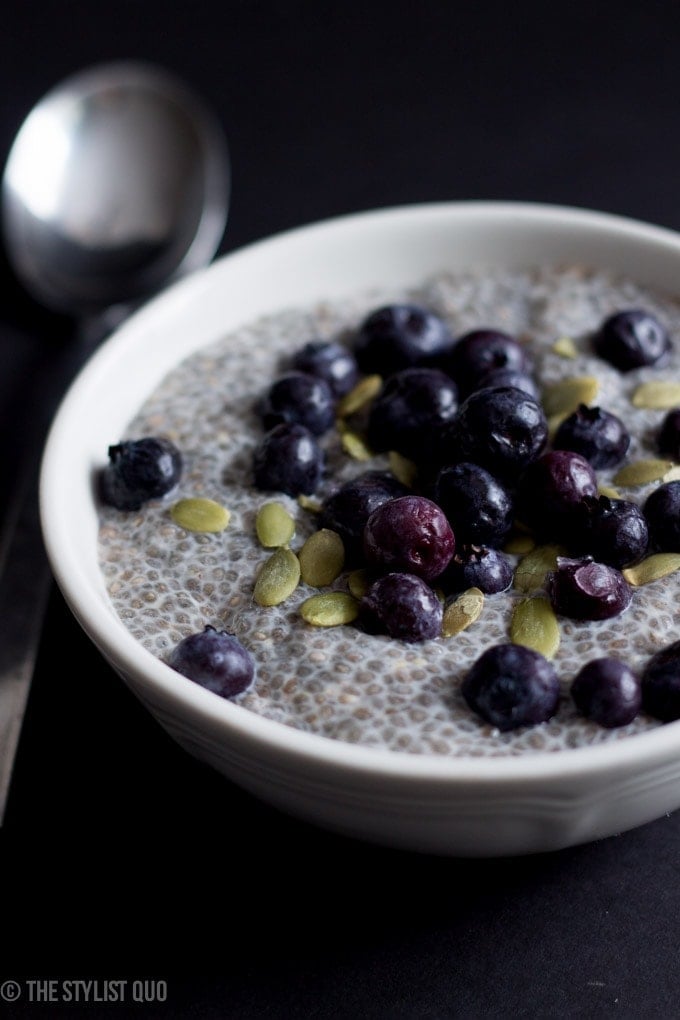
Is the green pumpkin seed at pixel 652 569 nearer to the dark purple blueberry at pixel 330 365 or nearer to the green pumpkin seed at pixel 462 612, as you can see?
the green pumpkin seed at pixel 462 612

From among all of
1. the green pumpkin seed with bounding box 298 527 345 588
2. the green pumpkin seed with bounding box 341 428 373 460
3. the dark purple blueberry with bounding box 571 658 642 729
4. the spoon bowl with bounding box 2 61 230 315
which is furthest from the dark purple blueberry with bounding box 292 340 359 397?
the spoon bowl with bounding box 2 61 230 315

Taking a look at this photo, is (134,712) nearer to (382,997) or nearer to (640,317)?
Result: (382,997)

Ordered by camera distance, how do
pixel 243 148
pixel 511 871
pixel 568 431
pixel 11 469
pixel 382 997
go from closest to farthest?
1. pixel 382 997
2. pixel 511 871
3. pixel 568 431
4. pixel 11 469
5. pixel 243 148

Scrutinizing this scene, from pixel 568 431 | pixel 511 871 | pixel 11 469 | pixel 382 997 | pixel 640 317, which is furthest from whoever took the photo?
pixel 11 469

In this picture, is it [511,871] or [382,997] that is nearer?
[382,997]

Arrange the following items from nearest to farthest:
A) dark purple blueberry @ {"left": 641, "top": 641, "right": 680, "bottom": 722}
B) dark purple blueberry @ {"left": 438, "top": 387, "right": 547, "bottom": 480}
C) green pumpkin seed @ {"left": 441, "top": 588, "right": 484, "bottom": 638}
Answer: dark purple blueberry @ {"left": 641, "top": 641, "right": 680, "bottom": 722} < green pumpkin seed @ {"left": 441, "top": 588, "right": 484, "bottom": 638} < dark purple blueberry @ {"left": 438, "top": 387, "right": 547, "bottom": 480}

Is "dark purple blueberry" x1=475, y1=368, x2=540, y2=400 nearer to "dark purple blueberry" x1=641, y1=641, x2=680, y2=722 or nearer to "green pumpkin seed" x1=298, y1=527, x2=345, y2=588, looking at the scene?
"green pumpkin seed" x1=298, y1=527, x2=345, y2=588

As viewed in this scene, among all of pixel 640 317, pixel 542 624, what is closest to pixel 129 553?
pixel 542 624
